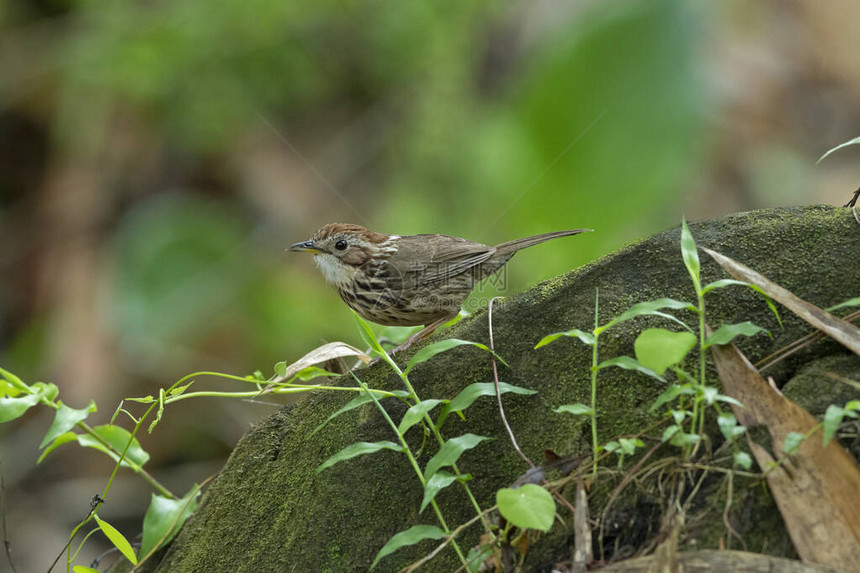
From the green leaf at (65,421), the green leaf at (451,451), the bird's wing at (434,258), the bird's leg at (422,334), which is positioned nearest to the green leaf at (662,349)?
the green leaf at (451,451)

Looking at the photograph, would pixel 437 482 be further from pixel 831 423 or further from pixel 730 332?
pixel 831 423

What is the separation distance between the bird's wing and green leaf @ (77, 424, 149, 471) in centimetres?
165

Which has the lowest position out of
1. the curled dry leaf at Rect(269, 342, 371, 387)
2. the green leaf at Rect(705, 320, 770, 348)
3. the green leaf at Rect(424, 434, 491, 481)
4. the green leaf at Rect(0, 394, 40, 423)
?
the green leaf at Rect(424, 434, 491, 481)

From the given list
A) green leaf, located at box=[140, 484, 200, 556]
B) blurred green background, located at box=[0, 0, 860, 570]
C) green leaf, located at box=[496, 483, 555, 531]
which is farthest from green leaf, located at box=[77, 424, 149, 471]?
blurred green background, located at box=[0, 0, 860, 570]

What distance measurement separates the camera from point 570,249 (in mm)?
4172

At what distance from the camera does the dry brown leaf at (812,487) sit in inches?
61.6

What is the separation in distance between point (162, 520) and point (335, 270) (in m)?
1.69

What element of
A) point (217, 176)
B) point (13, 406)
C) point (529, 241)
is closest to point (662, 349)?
point (13, 406)

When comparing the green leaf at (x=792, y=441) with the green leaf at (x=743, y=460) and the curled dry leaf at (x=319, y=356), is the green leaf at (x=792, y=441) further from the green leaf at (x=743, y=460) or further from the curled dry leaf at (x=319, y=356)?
the curled dry leaf at (x=319, y=356)

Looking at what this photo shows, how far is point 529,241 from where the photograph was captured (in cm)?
393

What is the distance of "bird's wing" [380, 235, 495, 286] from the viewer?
3992 millimetres

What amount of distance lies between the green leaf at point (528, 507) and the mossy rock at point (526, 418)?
23 centimetres

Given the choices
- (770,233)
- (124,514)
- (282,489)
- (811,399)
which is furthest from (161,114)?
(811,399)

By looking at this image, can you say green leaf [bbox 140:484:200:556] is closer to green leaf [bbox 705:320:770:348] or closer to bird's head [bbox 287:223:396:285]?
bird's head [bbox 287:223:396:285]
